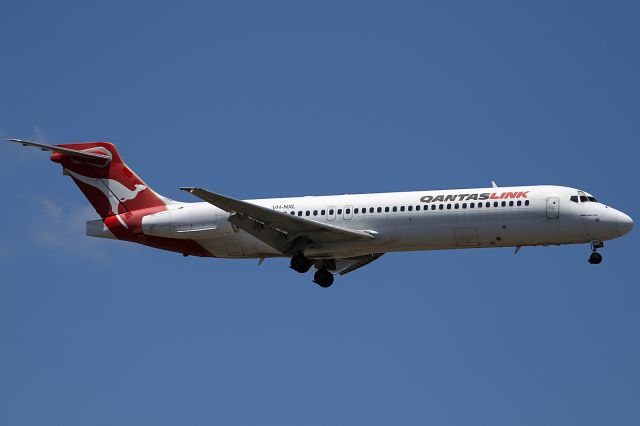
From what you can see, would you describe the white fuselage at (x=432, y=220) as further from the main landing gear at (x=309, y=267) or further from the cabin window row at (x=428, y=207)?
the main landing gear at (x=309, y=267)

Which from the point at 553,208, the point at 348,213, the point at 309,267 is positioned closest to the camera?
the point at 553,208

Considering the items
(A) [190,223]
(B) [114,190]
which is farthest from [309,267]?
(B) [114,190]

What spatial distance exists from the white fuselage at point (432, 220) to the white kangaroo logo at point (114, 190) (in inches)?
89.9

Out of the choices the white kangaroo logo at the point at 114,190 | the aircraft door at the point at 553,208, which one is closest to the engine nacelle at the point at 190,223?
the white kangaroo logo at the point at 114,190

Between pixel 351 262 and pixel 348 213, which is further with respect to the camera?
pixel 351 262

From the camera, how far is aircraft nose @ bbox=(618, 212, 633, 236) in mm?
40906

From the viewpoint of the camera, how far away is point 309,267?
145 ft

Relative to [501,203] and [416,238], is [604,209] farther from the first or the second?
[416,238]

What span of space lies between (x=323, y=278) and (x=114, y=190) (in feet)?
29.8

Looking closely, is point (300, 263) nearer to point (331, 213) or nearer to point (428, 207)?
point (331, 213)

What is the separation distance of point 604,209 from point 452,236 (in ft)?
17.9

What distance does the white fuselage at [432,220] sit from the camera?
135 ft

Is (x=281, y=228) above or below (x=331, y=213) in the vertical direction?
below

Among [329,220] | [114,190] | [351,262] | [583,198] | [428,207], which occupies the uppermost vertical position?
[583,198]
